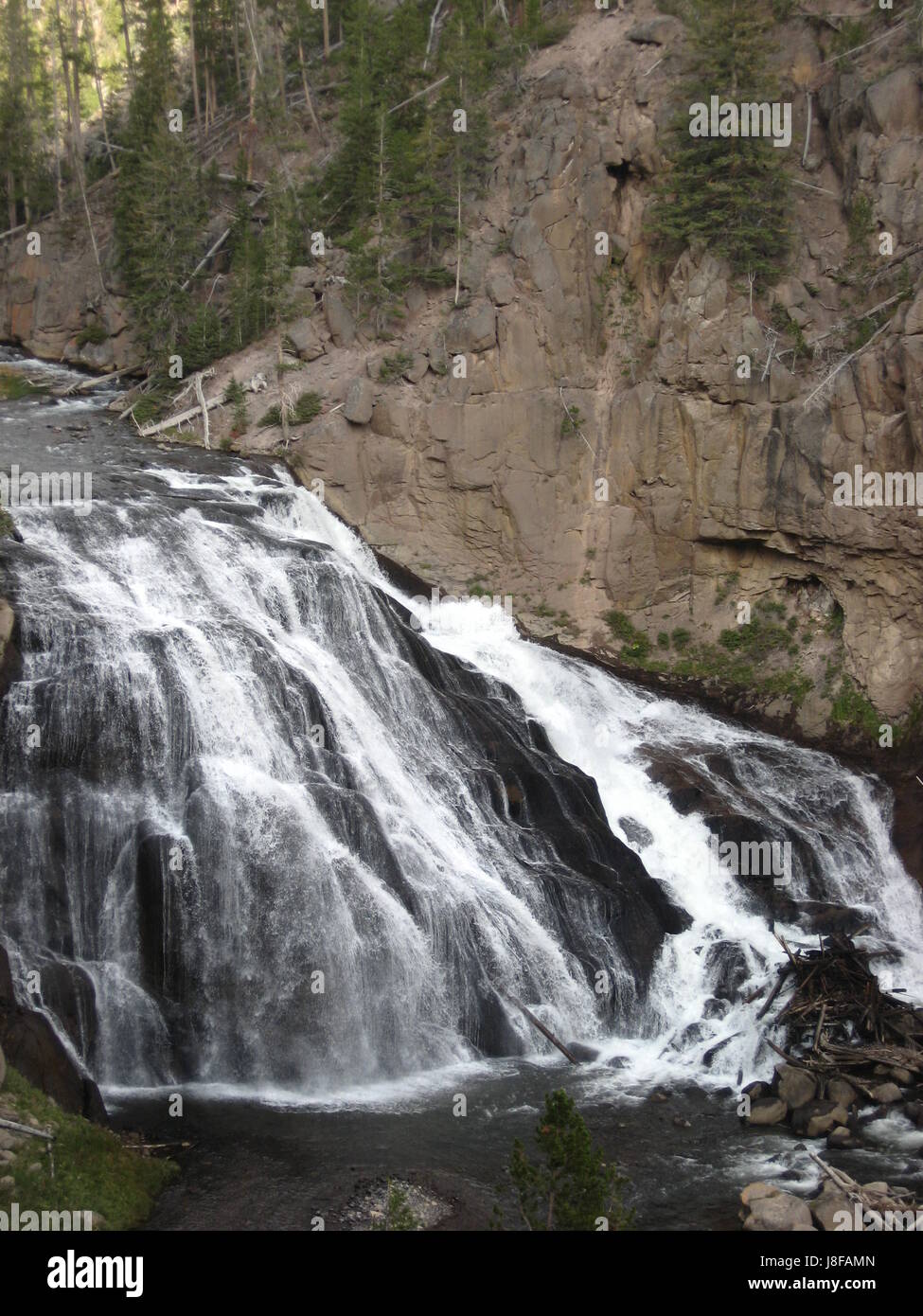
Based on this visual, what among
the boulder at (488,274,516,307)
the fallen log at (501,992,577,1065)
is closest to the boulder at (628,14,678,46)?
the boulder at (488,274,516,307)

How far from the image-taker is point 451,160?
34.6 m

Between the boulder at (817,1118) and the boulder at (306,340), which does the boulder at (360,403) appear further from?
the boulder at (817,1118)

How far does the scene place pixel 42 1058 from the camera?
Result: 49.7 ft

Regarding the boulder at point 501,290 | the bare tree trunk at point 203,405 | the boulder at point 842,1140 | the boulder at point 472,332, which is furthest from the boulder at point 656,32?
the boulder at point 842,1140

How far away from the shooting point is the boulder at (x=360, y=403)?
31.2 m

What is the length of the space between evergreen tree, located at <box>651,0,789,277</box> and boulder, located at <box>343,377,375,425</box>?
8.64m

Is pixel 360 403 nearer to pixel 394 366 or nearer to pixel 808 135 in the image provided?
pixel 394 366

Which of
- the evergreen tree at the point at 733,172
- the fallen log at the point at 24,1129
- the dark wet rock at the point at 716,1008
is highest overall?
the evergreen tree at the point at 733,172

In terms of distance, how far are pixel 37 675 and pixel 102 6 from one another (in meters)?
53.6

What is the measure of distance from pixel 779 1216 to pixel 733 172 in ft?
83.3

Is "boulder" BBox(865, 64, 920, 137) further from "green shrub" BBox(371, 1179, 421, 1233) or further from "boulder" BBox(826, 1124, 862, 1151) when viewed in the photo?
"green shrub" BBox(371, 1179, 421, 1233)

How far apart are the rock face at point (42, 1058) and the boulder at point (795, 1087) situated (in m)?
9.54

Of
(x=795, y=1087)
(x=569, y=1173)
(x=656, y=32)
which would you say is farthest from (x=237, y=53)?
(x=569, y=1173)
